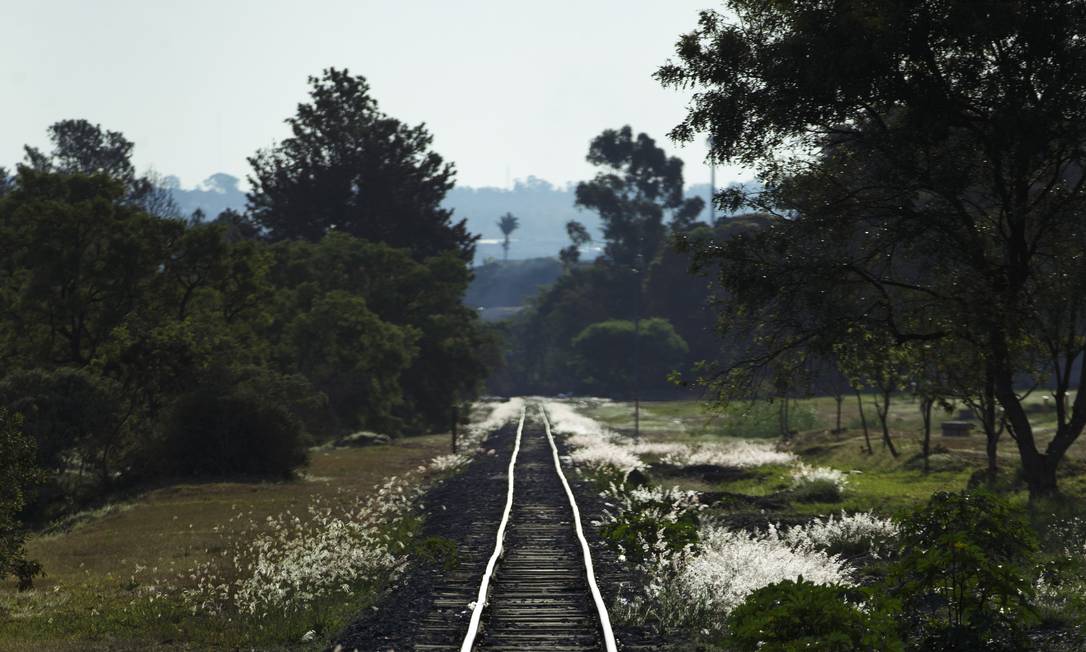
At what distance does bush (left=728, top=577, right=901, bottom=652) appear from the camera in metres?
9.05

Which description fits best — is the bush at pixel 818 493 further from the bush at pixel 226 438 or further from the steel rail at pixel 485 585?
the bush at pixel 226 438

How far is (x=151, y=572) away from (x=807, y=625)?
38.8 feet

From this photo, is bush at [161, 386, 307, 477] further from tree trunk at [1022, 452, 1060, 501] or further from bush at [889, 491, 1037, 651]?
bush at [889, 491, 1037, 651]

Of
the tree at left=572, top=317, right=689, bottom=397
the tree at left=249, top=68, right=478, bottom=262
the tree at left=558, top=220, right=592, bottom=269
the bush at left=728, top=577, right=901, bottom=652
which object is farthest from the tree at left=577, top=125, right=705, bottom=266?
the bush at left=728, top=577, right=901, bottom=652

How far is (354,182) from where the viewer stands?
321 feet

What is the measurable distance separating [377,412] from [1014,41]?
1781 inches

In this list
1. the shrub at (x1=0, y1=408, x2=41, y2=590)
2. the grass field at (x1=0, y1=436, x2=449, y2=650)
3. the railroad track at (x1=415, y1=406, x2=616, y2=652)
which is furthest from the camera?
the shrub at (x1=0, y1=408, x2=41, y2=590)

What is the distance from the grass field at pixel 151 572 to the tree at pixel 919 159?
11468 mm

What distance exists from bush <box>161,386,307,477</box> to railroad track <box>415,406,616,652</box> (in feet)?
51.9

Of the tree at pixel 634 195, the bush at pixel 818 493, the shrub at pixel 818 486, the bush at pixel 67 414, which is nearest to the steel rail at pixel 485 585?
the bush at pixel 818 493

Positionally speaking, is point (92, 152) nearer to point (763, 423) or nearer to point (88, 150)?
point (88, 150)

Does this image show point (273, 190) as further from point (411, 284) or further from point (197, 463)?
point (197, 463)

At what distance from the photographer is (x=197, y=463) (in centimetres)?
3625

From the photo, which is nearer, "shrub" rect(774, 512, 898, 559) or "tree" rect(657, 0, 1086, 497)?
"shrub" rect(774, 512, 898, 559)
